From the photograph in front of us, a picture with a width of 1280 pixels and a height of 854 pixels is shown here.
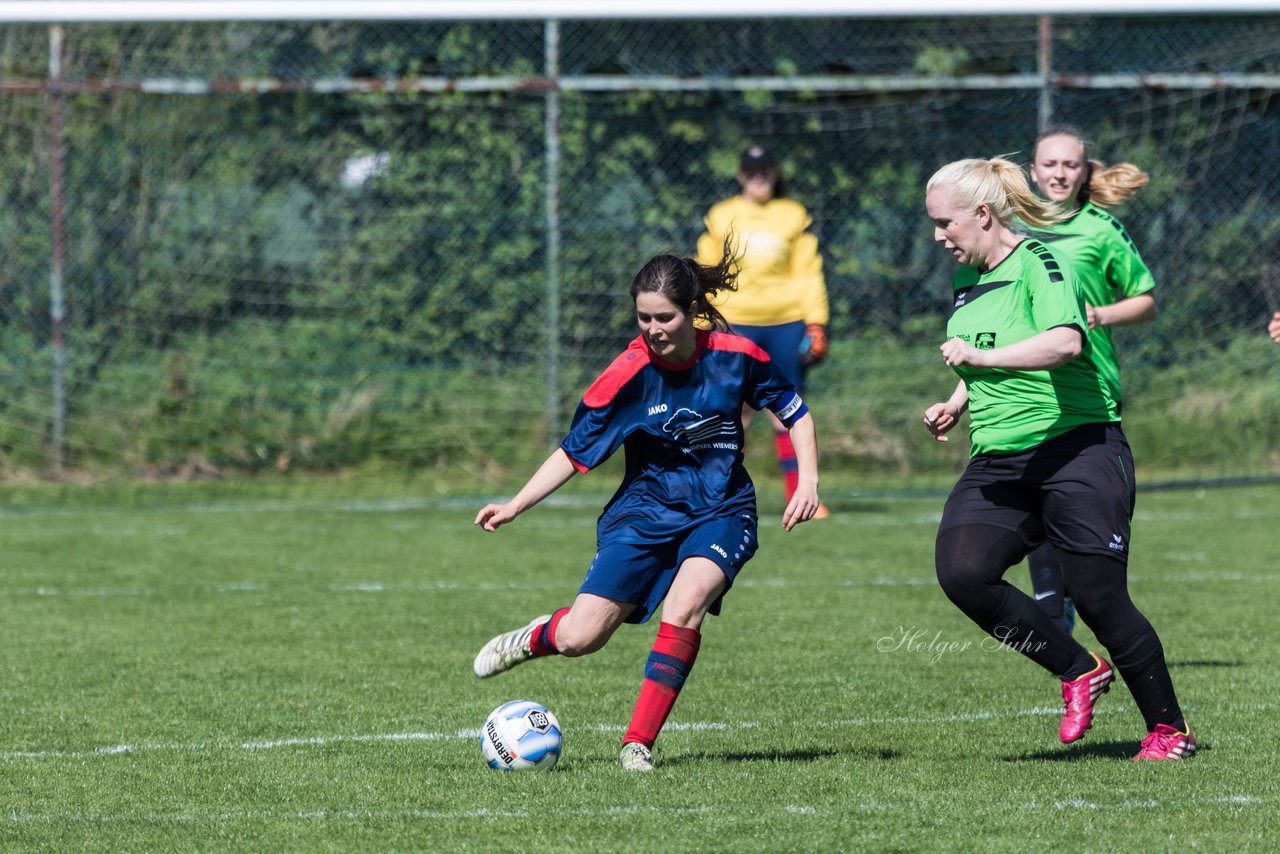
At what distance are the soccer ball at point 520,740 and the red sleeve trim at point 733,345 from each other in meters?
1.18

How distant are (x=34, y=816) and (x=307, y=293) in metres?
9.32

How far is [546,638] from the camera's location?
5105 millimetres

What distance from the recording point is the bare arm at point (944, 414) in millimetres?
4711

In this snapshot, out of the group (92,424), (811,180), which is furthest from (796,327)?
(92,424)

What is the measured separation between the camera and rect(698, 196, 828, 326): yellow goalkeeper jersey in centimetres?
1063

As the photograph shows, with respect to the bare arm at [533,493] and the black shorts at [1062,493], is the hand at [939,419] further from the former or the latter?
the bare arm at [533,493]

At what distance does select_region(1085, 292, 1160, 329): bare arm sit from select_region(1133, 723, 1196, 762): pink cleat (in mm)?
1535

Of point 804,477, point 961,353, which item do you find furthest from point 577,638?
point 961,353

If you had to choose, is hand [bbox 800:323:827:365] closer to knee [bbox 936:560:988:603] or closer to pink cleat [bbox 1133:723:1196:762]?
knee [bbox 936:560:988:603]

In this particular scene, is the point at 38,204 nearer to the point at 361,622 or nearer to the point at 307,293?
the point at 307,293

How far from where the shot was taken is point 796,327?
1070 cm

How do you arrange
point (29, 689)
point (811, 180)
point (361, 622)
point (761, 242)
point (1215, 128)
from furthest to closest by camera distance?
point (811, 180), point (1215, 128), point (761, 242), point (361, 622), point (29, 689)

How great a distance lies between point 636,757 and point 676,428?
0.95 metres

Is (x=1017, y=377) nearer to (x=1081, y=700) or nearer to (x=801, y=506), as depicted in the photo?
(x=801, y=506)
